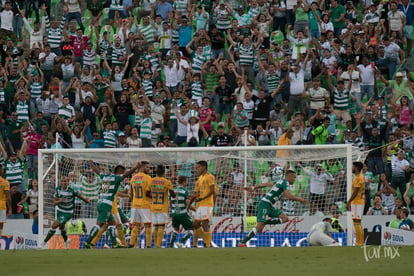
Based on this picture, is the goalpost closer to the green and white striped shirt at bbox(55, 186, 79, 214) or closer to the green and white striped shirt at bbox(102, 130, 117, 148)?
the green and white striped shirt at bbox(55, 186, 79, 214)

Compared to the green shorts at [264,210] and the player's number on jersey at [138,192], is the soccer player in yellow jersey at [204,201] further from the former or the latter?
the player's number on jersey at [138,192]

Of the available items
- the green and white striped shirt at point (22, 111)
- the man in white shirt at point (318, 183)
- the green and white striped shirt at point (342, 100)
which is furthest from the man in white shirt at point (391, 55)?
the green and white striped shirt at point (22, 111)

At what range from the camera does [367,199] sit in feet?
82.4

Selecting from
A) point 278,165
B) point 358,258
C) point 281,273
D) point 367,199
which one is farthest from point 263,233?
point 281,273

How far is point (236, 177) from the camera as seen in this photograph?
23969 mm

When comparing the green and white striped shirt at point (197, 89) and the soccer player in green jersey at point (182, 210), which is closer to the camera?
the soccer player in green jersey at point (182, 210)

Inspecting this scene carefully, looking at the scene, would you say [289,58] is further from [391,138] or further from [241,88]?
[391,138]

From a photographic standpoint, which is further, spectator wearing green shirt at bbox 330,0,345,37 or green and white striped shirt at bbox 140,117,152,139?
spectator wearing green shirt at bbox 330,0,345,37

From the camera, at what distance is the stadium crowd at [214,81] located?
1049 inches

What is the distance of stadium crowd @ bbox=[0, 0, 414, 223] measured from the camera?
26.6 metres

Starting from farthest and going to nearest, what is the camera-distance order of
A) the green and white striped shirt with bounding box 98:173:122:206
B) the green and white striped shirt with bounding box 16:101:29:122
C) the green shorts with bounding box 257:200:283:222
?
the green and white striped shirt with bounding box 16:101:29:122 → the green and white striped shirt with bounding box 98:173:122:206 → the green shorts with bounding box 257:200:283:222

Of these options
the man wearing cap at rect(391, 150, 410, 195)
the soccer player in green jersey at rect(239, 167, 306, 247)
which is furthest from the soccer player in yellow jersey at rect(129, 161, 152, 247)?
the man wearing cap at rect(391, 150, 410, 195)

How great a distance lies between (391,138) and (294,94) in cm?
298

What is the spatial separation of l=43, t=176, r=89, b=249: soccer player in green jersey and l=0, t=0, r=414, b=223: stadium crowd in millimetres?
3231
